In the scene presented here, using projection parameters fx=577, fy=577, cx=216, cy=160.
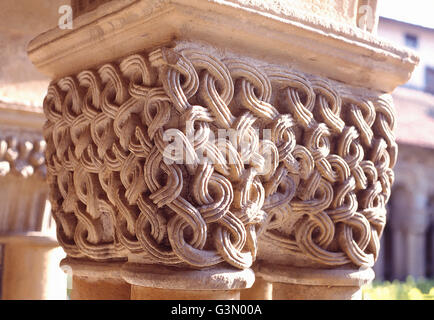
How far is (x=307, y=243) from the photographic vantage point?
1169 millimetres

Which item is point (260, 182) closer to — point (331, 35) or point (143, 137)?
point (143, 137)

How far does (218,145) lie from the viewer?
101 cm

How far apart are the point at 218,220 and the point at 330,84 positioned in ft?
1.36

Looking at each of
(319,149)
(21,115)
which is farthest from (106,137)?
(21,115)

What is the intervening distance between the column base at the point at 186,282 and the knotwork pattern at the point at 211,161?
0.02 m

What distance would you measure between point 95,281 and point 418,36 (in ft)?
33.4

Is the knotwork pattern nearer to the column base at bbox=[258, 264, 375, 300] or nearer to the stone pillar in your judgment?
the column base at bbox=[258, 264, 375, 300]

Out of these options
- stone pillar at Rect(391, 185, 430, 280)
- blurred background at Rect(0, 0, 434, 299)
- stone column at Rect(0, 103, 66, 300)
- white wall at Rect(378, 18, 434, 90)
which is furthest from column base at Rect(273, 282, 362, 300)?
white wall at Rect(378, 18, 434, 90)

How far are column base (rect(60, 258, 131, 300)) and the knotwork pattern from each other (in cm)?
3

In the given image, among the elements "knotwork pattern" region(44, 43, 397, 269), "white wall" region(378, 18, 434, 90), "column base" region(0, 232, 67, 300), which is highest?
"white wall" region(378, 18, 434, 90)

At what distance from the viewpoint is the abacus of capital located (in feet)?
3.24

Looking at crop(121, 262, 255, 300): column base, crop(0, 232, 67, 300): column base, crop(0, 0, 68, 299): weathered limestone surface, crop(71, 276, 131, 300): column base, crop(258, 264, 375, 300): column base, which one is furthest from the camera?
crop(0, 232, 67, 300): column base

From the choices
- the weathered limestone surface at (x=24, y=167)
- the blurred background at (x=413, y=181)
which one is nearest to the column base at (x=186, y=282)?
the weathered limestone surface at (x=24, y=167)

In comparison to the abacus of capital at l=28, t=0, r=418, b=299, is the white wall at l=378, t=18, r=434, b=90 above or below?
above
